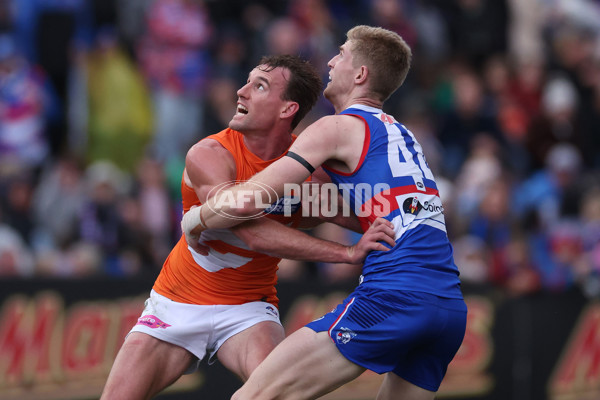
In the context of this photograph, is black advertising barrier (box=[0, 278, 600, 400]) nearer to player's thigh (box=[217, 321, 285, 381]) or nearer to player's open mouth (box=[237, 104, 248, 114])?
player's thigh (box=[217, 321, 285, 381])

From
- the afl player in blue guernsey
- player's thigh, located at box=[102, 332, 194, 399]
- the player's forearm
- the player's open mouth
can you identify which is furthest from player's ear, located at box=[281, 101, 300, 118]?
player's thigh, located at box=[102, 332, 194, 399]

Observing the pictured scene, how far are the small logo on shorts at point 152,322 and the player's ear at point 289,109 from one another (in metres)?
1.56

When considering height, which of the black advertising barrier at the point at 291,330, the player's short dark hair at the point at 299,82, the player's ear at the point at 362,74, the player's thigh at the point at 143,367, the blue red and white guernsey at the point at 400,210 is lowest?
the black advertising barrier at the point at 291,330

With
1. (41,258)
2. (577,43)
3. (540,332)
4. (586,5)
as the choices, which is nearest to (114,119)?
(41,258)

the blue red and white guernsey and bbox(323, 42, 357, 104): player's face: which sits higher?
bbox(323, 42, 357, 104): player's face

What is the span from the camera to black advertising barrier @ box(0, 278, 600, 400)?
28.6 ft

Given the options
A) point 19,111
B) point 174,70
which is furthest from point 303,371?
point 174,70

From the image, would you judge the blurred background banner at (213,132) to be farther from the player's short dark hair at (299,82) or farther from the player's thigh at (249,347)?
the player's short dark hair at (299,82)

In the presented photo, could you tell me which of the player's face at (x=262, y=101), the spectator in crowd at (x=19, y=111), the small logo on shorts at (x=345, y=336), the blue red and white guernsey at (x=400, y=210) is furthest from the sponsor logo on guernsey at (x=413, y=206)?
the spectator in crowd at (x=19, y=111)

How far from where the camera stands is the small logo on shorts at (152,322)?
589 cm

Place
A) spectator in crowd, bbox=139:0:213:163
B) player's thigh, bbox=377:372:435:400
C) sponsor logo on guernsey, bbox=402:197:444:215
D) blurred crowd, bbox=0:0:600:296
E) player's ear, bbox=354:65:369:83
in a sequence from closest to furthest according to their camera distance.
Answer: sponsor logo on guernsey, bbox=402:197:444:215 < player's thigh, bbox=377:372:435:400 < player's ear, bbox=354:65:369:83 < blurred crowd, bbox=0:0:600:296 < spectator in crowd, bbox=139:0:213:163

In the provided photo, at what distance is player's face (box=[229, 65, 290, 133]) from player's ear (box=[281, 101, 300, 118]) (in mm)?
15

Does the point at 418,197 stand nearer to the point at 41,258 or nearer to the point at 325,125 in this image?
the point at 325,125

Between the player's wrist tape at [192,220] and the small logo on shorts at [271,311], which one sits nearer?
the player's wrist tape at [192,220]
